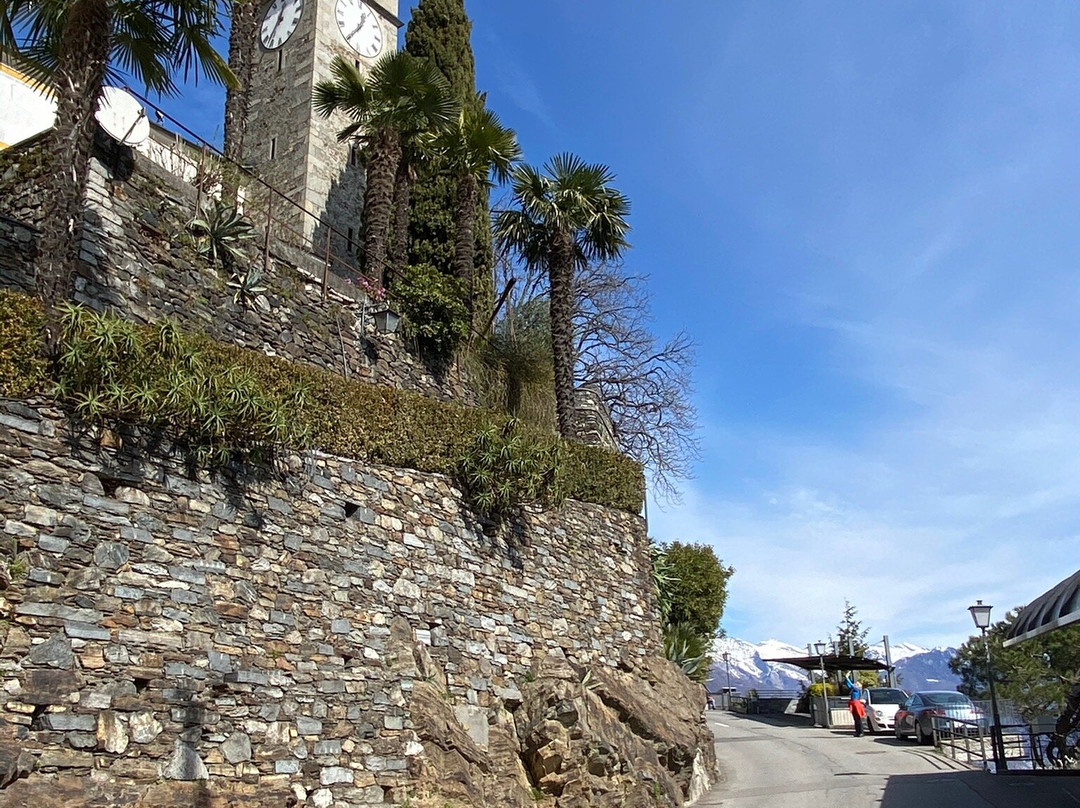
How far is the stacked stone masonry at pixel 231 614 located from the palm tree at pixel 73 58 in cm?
170

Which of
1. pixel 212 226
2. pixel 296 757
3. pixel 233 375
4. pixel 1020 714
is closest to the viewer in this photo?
pixel 296 757

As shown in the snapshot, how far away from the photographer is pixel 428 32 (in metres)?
24.8

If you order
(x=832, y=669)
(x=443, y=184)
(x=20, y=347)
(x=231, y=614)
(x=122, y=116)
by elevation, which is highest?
(x=443, y=184)

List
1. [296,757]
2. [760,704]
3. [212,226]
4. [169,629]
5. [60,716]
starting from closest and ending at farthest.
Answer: [60,716] < [169,629] < [296,757] < [212,226] < [760,704]

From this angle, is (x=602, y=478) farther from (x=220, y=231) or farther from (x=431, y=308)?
(x=220, y=231)

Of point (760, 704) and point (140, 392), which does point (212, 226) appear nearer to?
point (140, 392)

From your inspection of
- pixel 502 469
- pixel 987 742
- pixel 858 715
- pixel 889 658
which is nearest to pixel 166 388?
pixel 502 469

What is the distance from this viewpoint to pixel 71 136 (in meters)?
9.38

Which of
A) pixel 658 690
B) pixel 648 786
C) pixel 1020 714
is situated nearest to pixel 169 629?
pixel 648 786

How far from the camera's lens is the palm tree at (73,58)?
9.16 meters

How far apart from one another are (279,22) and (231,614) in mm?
21700

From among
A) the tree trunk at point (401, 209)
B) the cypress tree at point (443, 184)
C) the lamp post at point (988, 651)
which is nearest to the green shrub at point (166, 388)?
the tree trunk at point (401, 209)

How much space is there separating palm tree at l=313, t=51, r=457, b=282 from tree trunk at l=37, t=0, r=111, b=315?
295 inches

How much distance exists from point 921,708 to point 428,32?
21.6 metres
